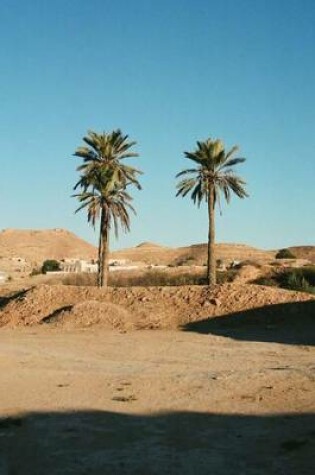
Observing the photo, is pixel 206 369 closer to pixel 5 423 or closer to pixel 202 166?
pixel 5 423

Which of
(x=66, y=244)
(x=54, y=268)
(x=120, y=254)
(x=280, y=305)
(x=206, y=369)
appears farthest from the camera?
(x=66, y=244)

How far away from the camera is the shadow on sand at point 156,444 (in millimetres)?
8805

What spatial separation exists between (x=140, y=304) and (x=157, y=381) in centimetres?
1580

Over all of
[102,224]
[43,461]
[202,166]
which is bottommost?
[43,461]

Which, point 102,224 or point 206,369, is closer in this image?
point 206,369

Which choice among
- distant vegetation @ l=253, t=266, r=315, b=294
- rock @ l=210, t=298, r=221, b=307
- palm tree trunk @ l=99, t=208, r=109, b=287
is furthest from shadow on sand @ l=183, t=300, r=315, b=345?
distant vegetation @ l=253, t=266, r=315, b=294

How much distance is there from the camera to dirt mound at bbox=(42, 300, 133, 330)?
2984 cm

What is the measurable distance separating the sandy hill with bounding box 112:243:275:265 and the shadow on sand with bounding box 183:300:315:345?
79611 millimetres

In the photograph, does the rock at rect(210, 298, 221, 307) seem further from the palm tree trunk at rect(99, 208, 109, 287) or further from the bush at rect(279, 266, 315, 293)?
the bush at rect(279, 266, 315, 293)

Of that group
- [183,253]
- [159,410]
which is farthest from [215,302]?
[183,253]

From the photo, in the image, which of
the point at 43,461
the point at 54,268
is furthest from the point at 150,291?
the point at 54,268

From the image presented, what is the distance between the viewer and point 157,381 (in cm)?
1612

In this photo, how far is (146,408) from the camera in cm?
1301

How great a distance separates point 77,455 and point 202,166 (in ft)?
105
